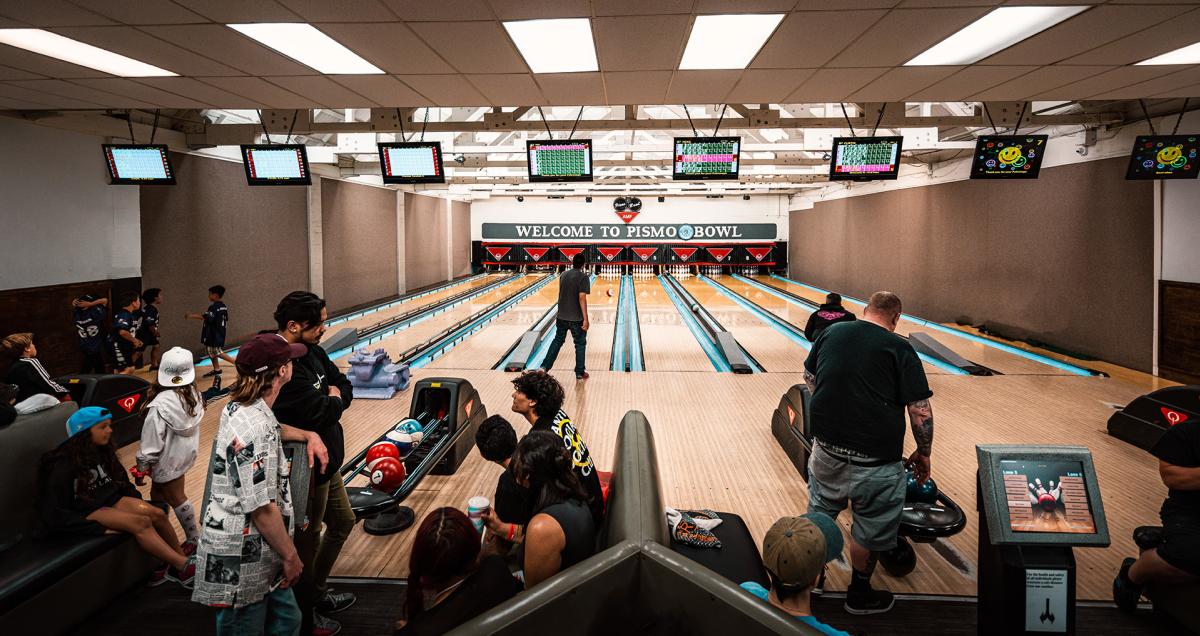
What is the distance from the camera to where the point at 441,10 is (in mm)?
3342

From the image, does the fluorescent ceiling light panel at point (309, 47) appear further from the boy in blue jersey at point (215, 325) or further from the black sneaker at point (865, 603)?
the black sneaker at point (865, 603)

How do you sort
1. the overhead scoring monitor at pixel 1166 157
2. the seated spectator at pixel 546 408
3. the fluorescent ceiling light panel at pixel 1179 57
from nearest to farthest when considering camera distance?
the seated spectator at pixel 546 408, the fluorescent ceiling light panel at pixel 1179 57, the overhead scoring monitor at pixel 1166 157

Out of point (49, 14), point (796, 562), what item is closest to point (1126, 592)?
Result: point (796, 562)

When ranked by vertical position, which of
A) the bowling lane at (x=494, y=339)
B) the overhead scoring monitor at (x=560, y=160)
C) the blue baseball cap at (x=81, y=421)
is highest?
the overhead scoring monitor at (x=560, y=160)

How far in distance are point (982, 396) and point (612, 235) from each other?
1712 cm

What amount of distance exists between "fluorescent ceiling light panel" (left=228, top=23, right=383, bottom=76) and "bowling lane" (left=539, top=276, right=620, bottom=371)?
4.11m

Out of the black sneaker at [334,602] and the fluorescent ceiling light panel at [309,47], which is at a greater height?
the fluorescent ceiling light panel at [309,47]

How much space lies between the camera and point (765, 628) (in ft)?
3.97

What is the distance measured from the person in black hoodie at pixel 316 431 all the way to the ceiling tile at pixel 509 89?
2.88 m

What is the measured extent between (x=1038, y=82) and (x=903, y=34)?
81.0 inches

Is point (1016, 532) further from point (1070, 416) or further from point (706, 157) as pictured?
point (706, 157)

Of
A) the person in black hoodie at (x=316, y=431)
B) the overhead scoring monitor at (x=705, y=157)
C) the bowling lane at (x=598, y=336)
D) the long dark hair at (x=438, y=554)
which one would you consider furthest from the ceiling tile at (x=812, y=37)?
the bowling lane at (x=598, y=336)

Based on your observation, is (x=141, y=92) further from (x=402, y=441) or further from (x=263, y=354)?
(x=263, y=354)

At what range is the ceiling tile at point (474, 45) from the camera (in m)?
3.62
